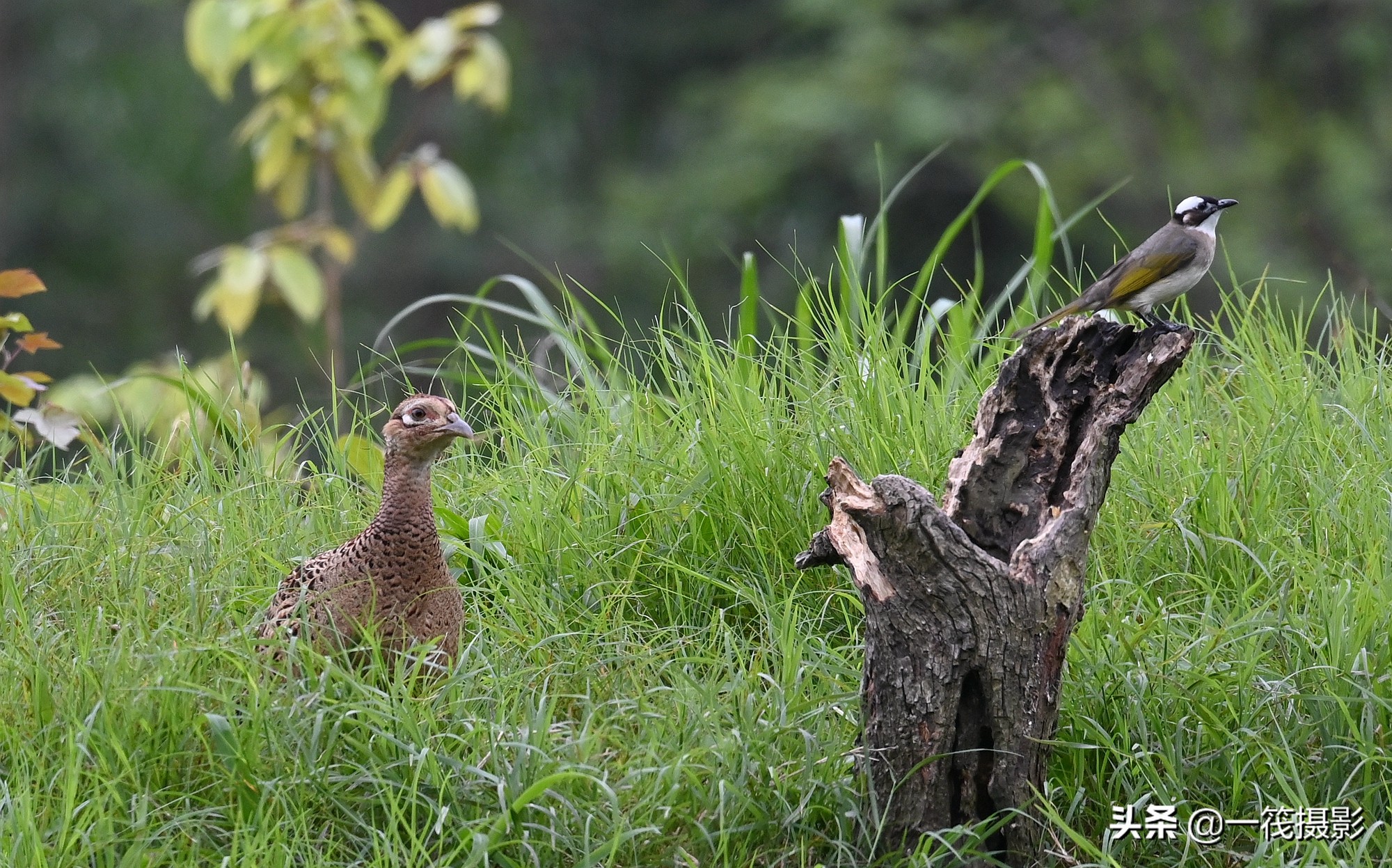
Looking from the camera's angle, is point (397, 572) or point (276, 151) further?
point (276, 151)

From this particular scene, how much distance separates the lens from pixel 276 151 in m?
5.66

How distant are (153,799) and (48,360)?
12.5m

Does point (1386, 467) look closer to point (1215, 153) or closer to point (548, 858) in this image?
point (548, 858)

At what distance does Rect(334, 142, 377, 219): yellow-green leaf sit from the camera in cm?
570

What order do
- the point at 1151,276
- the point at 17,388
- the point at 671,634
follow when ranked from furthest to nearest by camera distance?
the point at 17,388
the point at 1151,276
the point at 671,634

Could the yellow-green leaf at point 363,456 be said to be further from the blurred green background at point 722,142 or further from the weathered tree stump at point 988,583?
the blurred green background at point 722,142

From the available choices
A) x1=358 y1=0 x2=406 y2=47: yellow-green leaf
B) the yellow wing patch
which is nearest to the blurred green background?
x1=358 y1=0 x2=406 y2=47: yellow-green leaf

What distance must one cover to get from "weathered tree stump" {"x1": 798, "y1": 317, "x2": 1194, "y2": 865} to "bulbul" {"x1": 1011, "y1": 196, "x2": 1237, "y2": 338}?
848mm

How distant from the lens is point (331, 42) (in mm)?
5371

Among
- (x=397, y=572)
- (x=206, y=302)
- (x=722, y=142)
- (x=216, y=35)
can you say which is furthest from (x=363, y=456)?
(x=722, y=142)

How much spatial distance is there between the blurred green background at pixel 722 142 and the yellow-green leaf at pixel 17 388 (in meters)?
8.63

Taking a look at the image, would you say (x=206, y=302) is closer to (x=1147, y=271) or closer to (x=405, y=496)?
(x=405, y=496)

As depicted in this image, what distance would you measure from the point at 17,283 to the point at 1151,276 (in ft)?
9.19

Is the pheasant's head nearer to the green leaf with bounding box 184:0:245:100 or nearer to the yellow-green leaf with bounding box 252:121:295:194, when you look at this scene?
the green leaf with bounding box 184:0:245:100
